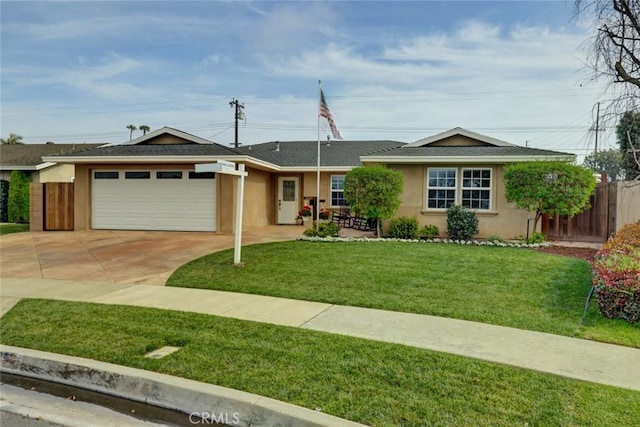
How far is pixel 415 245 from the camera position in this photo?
11.8 metres

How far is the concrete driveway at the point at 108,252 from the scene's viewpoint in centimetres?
873

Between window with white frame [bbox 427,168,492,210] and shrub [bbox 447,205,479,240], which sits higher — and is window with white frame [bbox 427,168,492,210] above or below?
above

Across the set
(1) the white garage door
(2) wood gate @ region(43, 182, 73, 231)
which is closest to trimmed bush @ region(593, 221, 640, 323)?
(1) the white garage door

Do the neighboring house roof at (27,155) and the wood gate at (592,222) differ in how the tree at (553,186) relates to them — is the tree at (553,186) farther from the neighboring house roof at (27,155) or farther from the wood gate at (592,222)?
the neighboring house roof at (27,155)

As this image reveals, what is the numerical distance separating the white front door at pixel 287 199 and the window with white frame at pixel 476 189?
8509 millimetres

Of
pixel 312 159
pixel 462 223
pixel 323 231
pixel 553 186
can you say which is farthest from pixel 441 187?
pixel 312 159

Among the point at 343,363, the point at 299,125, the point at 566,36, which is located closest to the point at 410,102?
the point at 299,125

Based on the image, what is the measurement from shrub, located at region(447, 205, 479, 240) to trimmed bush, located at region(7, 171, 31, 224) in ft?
69.8

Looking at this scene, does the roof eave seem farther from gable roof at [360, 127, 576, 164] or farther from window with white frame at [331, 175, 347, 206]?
window with white frame at [331, 175, 347, 206]

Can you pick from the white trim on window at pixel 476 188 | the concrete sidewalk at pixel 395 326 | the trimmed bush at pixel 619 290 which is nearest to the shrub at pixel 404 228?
the white trim on window at pixel 476 188

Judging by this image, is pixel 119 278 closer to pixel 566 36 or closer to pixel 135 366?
pixel 135 366

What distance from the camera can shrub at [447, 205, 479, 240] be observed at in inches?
521

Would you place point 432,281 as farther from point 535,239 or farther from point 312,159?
point 312,159

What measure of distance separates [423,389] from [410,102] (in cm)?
2729
